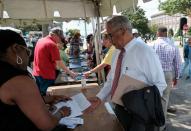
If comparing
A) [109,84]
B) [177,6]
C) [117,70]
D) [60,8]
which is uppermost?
[177,6]

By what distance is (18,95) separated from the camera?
2.12 meters

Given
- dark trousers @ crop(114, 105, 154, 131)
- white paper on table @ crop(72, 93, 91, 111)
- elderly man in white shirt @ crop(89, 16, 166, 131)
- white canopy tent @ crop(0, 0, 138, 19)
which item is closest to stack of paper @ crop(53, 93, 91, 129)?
white paper on table @ crop(72, 93, 91, 111)

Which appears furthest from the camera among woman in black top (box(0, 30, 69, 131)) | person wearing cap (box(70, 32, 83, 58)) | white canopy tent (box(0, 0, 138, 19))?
person wearing cap (box(70, 32, 83, 58))

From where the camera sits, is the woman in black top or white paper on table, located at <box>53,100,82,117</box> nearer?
the woman in black top

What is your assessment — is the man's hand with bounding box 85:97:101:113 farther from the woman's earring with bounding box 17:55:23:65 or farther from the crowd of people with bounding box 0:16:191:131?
the woman's earring with bounding box 17:55:23:65

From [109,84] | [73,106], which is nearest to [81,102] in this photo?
[73,106]

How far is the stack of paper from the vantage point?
2650mm

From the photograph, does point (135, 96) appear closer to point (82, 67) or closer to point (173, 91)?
→ point (173, 91)

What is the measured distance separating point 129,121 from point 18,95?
1562mm

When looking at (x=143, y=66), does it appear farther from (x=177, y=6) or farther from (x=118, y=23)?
(x=177, y=6)

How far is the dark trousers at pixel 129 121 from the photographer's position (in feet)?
10.8

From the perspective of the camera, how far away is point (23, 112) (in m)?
2.17

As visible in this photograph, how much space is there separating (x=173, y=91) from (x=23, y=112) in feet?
28.9

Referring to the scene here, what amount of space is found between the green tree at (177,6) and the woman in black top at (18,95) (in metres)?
46.7
